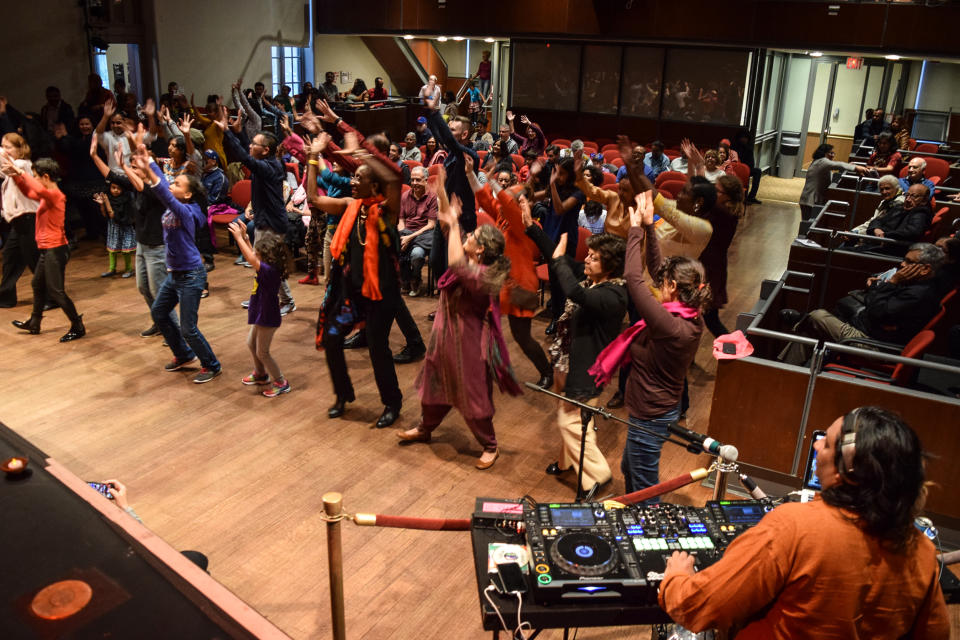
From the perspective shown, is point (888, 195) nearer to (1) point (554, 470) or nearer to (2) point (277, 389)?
(1) point (554, 470)

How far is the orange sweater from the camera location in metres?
5.87

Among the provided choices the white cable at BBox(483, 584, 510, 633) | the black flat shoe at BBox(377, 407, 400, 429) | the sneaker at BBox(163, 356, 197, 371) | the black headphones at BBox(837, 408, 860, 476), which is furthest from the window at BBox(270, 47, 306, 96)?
the black headphones at BBox(837, 408, 860, 476)

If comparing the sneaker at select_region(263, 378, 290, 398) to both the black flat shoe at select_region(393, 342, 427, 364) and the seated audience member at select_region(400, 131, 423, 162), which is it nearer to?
the black flat shoe at select_region(393, 342, 427, 364)

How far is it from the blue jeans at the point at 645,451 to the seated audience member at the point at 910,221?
13.4 ft

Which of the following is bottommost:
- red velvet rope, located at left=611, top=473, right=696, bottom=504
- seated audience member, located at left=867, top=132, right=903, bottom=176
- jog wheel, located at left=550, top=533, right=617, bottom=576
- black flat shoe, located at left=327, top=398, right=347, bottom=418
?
black flat shoe, located at left=327, top=398, right=347, bottom=418

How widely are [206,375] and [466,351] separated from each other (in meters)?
2.31

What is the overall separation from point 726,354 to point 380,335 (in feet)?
6.88

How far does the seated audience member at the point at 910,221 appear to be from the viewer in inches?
255

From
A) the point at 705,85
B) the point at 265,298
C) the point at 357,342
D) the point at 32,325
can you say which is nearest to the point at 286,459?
the point at 265,298

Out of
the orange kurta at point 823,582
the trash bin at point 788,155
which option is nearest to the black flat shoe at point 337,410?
the orange kurta at point 823,582

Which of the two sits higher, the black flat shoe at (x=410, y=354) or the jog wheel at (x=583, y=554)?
the jog wheel at (x=583, y=554)

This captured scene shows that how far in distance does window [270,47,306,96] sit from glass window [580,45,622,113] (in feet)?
23.4

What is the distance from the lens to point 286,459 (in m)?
4.46

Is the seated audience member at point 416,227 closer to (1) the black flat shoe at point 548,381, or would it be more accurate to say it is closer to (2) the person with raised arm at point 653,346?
(1) the black flat shoe at point 548,381
